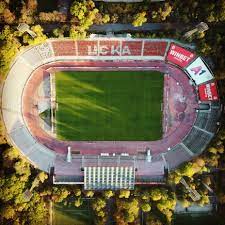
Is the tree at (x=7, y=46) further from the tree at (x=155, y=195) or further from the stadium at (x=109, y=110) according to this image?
the tree at (x=155, y=195)

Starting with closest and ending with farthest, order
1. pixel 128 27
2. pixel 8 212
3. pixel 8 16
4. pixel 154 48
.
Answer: pixel 8 16 < pixel 8 212 < pixel 128 27 < pixel 154 48

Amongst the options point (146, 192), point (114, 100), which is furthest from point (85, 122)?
point (146, 192)

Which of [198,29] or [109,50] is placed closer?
[198,29]

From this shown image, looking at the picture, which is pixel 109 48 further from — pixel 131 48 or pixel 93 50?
pixel 131 48

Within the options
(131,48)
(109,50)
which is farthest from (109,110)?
(131,48)

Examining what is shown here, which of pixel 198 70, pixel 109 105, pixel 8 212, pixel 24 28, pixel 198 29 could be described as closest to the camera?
pixel 24 28

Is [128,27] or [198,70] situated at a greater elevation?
[128,27]

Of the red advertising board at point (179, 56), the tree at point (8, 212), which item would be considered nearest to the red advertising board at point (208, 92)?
the red advertising board at point (179, 56)
